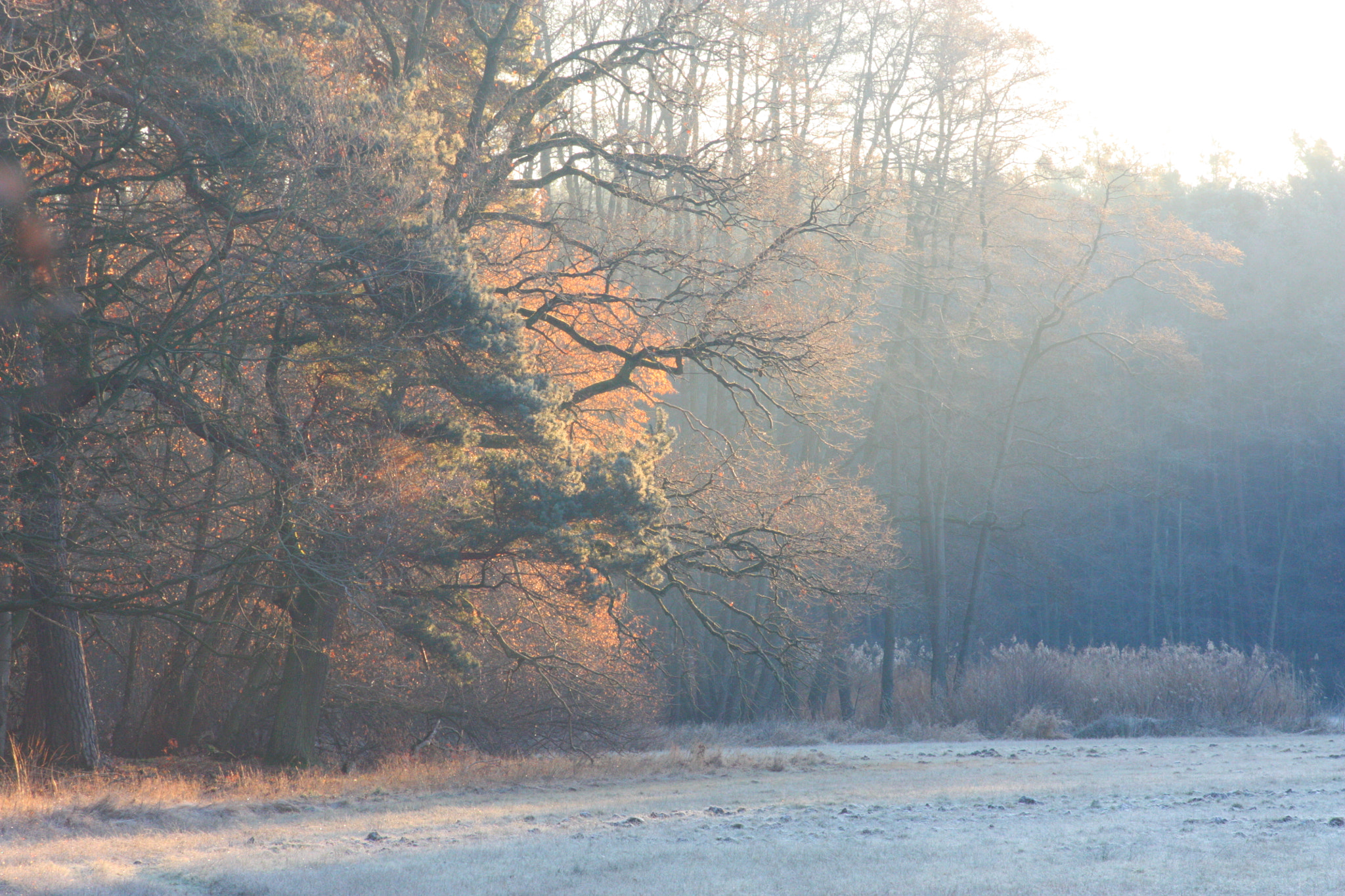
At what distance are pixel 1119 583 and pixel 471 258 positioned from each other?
3464 cm

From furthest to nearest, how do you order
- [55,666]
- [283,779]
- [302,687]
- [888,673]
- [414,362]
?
[888,673], [302,687], [55,666], [283,779], [414,362]

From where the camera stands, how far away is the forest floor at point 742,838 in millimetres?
5730

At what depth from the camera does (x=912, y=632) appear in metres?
36.9

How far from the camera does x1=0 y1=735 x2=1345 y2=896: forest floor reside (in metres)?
5.73

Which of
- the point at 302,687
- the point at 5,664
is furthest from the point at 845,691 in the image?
the point at 5,664

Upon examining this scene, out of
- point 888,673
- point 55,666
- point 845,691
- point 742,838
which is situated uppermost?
point 55,666

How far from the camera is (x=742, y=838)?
7.49 m

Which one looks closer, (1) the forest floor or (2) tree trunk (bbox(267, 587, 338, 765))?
(1) the forest floor

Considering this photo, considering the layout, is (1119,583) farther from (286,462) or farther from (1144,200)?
(286,462)

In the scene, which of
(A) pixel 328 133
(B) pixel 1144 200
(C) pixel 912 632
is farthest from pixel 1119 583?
(A) pixel 328 133

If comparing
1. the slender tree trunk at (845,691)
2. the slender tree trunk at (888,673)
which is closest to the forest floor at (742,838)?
the slender tree trunk at (888,673)

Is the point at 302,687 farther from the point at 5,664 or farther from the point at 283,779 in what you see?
the point at 5,664

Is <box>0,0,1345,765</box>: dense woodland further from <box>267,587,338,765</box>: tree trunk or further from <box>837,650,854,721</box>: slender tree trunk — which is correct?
<box>837,650,854,721</box>: slender tree trunk

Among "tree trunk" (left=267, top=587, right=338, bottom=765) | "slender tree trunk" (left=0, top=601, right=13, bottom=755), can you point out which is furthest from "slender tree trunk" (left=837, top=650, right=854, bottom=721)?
"slender tree trunk" (left=0, top=601, right=13, bottom=755)
